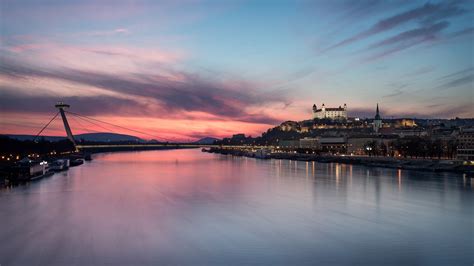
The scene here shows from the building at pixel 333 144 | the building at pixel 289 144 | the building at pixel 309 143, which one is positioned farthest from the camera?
the building at pixel 289 144

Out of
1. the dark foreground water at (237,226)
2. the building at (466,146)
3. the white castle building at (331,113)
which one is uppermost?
the white castle building at (331,113)

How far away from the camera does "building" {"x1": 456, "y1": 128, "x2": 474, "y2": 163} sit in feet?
64.1

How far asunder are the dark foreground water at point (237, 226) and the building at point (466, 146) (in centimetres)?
938

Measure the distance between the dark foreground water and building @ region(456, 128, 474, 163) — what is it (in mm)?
9377

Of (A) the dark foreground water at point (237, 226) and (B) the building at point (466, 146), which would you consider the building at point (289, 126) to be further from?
(A) the dark foreground water at point (237, 226)

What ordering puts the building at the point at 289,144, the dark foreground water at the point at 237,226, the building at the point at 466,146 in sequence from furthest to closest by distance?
the building at the point at 289,144
the building at the point at 466,146
the dark foreground water at the point at 237,226

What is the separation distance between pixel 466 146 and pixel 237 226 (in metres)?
17.7

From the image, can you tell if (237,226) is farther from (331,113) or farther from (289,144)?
(331,113)

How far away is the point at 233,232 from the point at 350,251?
63.5 inches

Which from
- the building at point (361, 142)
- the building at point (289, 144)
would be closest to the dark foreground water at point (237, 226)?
the building at point (361, 142)

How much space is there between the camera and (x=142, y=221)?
22.7ft

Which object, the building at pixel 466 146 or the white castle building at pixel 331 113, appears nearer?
the building at pixel 466 146

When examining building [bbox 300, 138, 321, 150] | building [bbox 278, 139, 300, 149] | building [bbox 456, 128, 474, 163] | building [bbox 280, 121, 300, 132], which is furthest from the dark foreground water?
building [bbox 280, 121, 300, 132]

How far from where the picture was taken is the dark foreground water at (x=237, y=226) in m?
4.94
